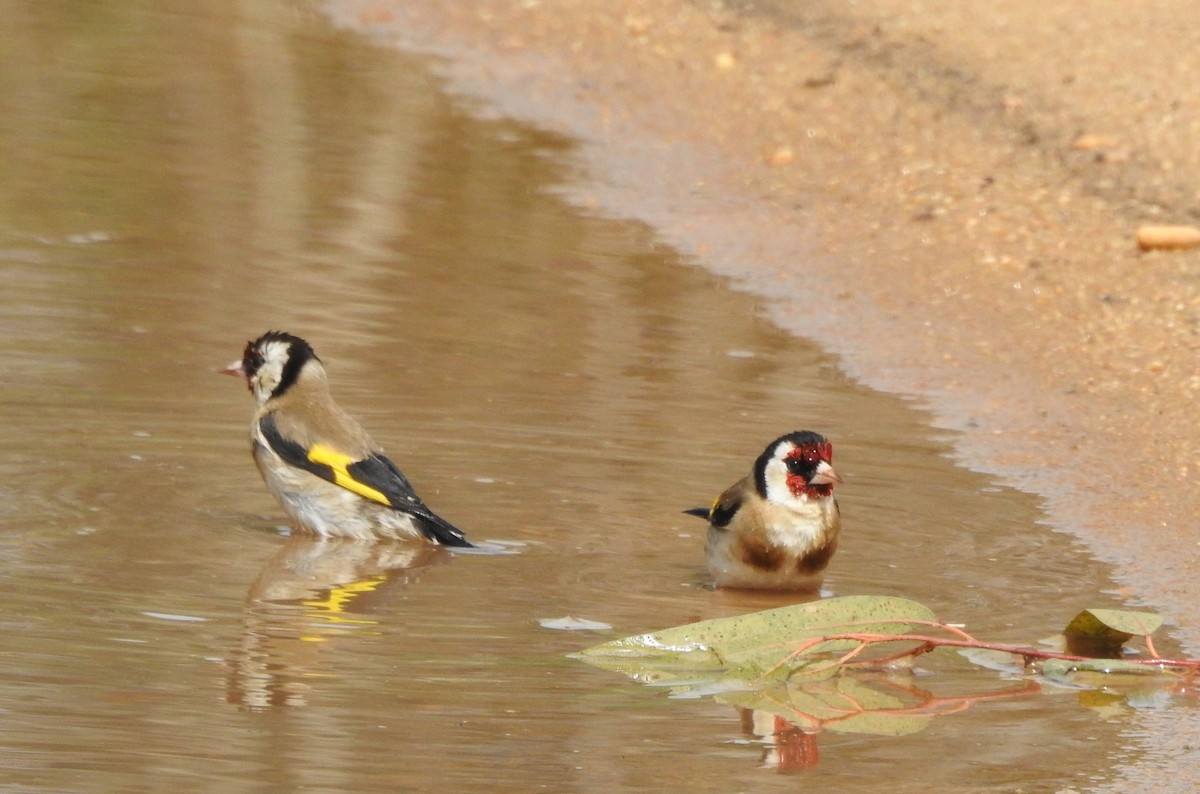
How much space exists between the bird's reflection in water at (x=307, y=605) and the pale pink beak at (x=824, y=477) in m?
1.02

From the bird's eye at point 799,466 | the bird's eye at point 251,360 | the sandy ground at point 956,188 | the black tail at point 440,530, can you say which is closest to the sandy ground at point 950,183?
the sandy ground at point 956,188

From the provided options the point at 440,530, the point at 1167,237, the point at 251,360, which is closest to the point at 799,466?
the point at 440,530

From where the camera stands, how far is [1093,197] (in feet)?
35.8

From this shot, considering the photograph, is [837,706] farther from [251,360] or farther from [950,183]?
[950,183]

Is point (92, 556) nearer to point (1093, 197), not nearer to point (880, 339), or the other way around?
point (880, 339)

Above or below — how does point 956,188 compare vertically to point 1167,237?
above

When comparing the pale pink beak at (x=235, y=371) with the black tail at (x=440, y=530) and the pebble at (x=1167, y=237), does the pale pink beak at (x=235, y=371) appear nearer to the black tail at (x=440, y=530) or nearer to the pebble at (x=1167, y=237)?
the black tail at (x=440, y=530)

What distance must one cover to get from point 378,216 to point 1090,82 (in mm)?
4464

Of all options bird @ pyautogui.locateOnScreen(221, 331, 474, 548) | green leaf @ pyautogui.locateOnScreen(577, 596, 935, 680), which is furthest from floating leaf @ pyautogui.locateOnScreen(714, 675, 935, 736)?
bird @ pyautogui.locateOnScreen(221, 331, 474, 548)

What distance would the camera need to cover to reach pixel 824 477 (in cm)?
613

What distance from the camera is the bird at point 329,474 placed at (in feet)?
21.5

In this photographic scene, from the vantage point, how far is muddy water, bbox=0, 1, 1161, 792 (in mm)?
4504

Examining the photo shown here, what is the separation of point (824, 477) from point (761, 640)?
1038 millimetres

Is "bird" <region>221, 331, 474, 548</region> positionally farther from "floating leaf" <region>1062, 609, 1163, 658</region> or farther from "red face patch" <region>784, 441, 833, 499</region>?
"floating leaf" <region>1062, 609, 1163, 658</region>
